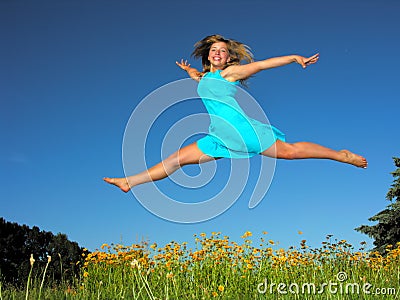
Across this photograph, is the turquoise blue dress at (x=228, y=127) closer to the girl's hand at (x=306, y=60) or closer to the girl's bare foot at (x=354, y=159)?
the girl's hand at (x=306, y=60)

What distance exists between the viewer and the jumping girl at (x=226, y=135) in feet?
18.7

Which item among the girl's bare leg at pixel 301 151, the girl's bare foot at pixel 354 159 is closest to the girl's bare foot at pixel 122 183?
the girl's bare leg at pixel 301 151

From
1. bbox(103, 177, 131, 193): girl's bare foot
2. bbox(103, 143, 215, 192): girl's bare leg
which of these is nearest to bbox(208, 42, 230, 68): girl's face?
bbox(103, 143, 215, 192): girl's bare leg

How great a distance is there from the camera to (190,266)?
681cm

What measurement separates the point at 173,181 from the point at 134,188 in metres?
0.56

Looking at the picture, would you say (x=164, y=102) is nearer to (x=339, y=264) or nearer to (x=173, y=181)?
(x=173, y=181)

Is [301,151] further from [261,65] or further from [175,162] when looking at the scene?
[175,162]

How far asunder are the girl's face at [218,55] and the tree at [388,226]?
10125mm

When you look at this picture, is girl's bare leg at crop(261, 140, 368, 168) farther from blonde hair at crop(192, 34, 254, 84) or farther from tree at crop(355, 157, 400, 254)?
tree at crop(355, 157, 400, 254)

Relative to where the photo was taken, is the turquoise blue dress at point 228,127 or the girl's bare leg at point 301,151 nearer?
the turquoise blue dress at point 228,127

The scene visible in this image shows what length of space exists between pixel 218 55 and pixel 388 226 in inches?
427

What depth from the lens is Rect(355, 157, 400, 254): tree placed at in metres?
14.3

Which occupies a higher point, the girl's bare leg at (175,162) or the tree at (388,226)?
the tree at (388,226)

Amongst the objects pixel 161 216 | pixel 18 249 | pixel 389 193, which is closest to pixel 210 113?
pixel 161 216
